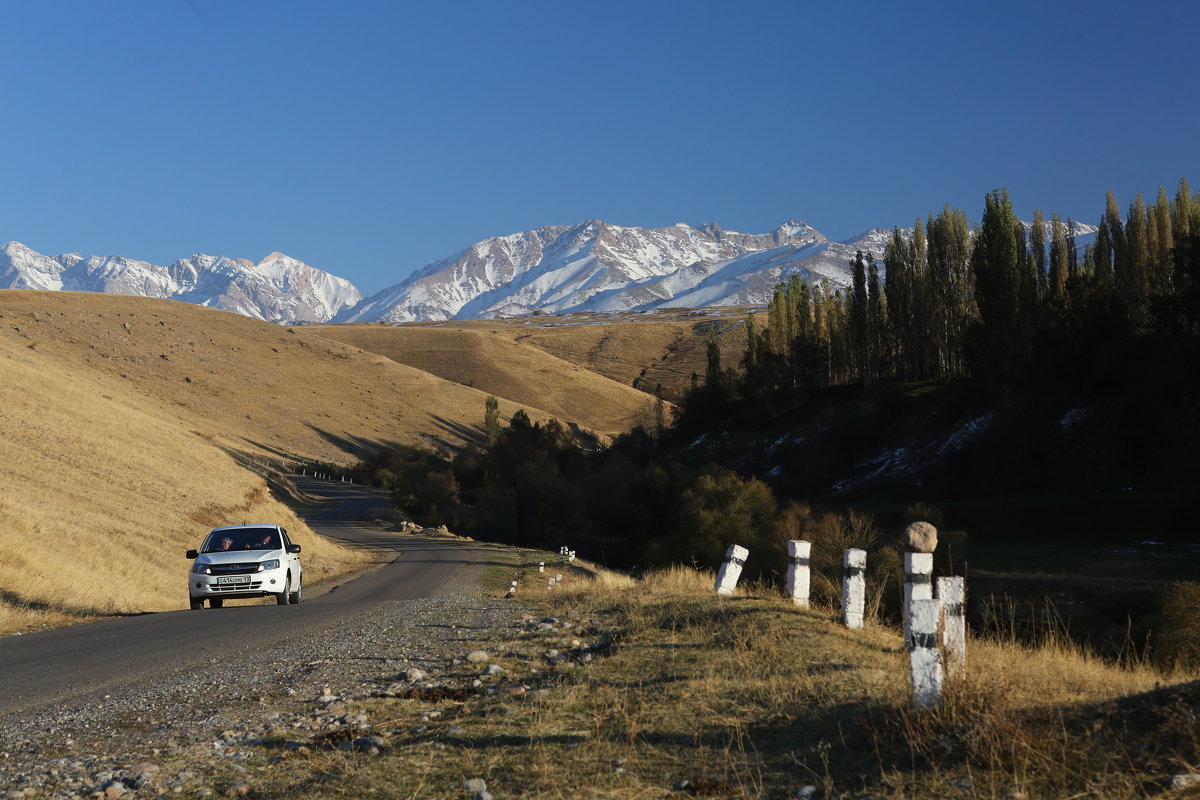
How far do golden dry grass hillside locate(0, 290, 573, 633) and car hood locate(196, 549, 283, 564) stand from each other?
7.98 ft

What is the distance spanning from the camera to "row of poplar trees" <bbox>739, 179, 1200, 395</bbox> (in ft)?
217

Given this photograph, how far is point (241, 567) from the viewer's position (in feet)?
69.8

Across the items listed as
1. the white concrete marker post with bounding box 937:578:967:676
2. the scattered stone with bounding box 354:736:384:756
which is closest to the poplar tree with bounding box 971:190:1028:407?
the white concrete marker post with bounding box 937:578:967:676

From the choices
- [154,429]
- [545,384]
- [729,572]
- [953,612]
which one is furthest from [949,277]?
[545,384]

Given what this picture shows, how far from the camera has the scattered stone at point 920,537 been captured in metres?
7.33

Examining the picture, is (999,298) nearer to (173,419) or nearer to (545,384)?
(173,419)

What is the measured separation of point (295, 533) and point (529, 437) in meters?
50.2

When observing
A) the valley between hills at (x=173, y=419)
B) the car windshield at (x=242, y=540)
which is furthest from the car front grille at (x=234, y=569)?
the valley between hills at (x=173, y=419)

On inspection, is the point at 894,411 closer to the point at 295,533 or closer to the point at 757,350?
the point at 757,350

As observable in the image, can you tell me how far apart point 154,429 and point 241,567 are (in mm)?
36409

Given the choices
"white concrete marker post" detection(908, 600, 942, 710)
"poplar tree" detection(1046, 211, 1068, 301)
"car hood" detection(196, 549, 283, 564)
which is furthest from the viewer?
"poplar tree" detection(1046, 211, 1068, 301)

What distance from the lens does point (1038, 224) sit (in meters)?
83.4

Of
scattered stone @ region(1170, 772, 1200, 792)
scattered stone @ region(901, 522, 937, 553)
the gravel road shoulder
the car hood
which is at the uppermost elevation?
scattered stone @ region(901, 522, 937, 553)

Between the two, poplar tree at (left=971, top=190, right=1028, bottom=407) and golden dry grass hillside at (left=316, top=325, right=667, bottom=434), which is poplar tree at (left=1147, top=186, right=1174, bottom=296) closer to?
poplar tree at (left=971, top=190, right=1028, bottom=407)
